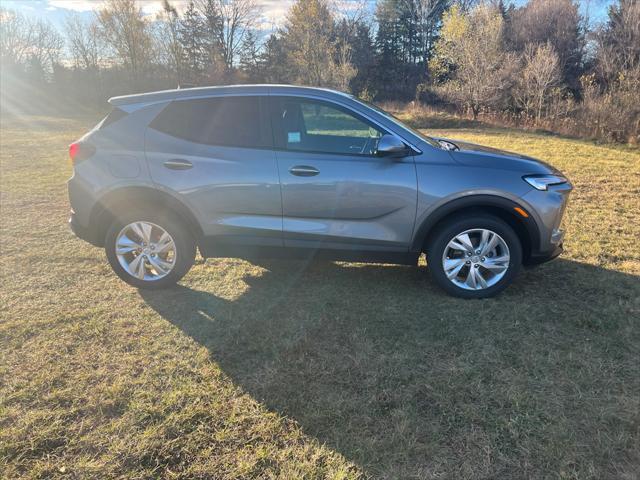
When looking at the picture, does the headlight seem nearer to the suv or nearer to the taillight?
the suv

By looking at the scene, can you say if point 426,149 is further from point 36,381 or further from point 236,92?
point 36,381

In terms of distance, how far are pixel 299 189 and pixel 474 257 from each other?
1.61m

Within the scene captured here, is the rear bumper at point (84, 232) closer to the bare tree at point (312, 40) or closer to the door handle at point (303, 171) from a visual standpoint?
the door handle at point (303, 171)

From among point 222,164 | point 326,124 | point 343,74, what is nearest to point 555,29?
point 343,74

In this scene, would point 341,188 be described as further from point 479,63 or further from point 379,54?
point 379,54

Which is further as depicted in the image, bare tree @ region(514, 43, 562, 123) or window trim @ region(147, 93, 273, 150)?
bare tree @ region(514, 43, 562, 123)

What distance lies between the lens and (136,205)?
3939mm

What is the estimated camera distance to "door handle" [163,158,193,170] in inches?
149

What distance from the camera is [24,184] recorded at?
8.95 metres

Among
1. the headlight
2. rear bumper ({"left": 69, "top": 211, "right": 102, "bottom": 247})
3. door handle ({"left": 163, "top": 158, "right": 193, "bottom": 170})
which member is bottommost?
rear bumper ({"left": 69, "top": 211, "right": 102, "bottom": 247})

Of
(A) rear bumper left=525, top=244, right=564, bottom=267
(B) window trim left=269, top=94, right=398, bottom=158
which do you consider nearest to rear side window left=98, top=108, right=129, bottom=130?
(B) window trim left=269, top=94, right=398, bottom=158

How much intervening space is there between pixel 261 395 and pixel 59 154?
42.5ft

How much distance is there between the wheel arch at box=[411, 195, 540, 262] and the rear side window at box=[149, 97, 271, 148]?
1.57m

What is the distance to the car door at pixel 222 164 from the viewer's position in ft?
12.3
